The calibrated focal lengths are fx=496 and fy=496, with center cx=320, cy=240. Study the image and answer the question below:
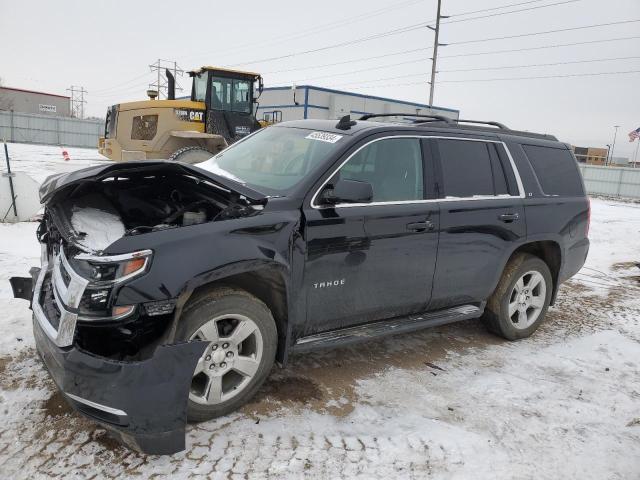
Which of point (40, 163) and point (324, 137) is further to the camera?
point (40, 163)

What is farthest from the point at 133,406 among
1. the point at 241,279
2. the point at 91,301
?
the point at 241,279

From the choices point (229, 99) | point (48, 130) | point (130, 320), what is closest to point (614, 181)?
point (229, 99)

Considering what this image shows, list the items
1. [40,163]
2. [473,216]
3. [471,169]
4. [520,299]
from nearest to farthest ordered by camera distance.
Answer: [473,216], [471,169], [520,299], [40,163]

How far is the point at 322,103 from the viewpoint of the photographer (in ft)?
83.4

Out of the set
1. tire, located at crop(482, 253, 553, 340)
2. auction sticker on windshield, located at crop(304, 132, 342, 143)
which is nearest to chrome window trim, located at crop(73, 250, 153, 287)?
auction sticker on windshield, located at crop(304, 132, 342, 143)

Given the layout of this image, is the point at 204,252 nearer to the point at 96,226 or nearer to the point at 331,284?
the point at 331,284

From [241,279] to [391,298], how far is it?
4.06 feet

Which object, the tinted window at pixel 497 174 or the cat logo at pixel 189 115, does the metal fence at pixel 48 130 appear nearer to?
the cat logo at pixel 189 115

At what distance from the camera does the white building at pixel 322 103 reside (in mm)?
25031

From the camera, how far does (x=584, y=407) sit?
3.64 m

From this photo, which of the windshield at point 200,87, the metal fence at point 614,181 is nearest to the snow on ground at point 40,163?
the windshield at point 200,87

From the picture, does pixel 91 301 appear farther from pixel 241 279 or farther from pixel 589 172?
pixel 589 172

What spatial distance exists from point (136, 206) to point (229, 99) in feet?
29.6

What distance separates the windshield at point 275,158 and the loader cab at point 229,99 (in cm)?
801
